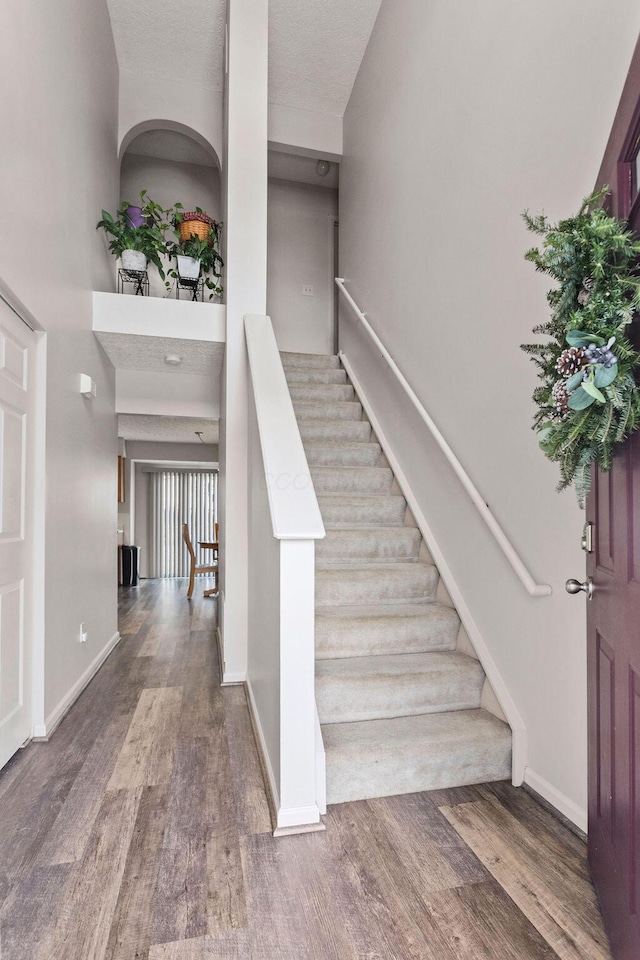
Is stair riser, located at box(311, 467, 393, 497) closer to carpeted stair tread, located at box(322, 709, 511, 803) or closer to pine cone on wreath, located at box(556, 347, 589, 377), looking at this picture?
carpeted stair tread, located at box(322, 709, 511, 803)

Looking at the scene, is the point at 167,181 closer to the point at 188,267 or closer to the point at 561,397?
the point at 188,267

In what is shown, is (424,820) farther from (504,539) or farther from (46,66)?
(46,66)

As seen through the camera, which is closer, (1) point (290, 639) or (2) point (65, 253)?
(1) point (290, 639)

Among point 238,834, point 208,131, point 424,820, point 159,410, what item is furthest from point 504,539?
point 208,131

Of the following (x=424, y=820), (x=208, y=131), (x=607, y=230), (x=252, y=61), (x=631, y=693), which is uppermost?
(x=208, y=131)

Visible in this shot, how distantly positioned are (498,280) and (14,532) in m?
2.30

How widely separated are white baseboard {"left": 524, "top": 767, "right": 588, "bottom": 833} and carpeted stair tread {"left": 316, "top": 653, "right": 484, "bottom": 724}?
37 cm

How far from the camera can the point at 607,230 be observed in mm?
1025

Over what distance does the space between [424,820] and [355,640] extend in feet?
2.57

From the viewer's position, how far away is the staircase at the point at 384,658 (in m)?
1.93

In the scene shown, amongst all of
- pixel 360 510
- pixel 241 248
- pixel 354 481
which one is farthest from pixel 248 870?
pixel 241 248

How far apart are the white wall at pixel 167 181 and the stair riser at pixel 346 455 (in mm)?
3449

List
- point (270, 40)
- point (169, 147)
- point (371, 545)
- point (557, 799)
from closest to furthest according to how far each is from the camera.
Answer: point (557, 799) < point (371, 545) < point (270, 40) < point (169, 147)

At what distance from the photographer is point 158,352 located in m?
3.74
